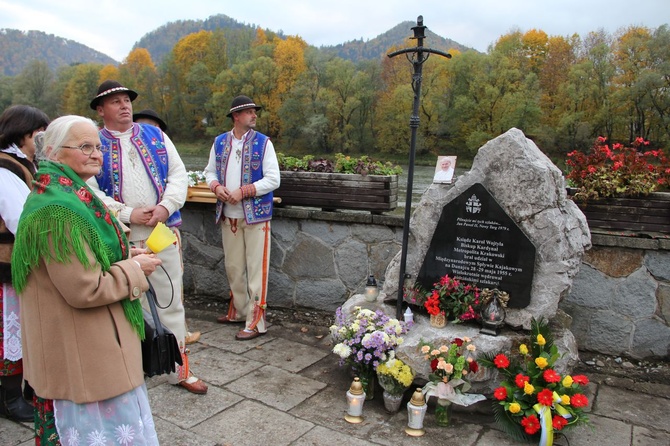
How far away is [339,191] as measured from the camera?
4645 mm

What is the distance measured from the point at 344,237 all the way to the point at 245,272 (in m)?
0.92

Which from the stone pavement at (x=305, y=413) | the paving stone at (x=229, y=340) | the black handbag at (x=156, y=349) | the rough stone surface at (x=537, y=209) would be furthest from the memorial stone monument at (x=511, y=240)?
the black handbag at (x=156, y=349)

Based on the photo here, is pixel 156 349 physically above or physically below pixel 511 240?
below

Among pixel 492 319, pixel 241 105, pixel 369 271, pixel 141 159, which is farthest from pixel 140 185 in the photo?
pixel 492 319

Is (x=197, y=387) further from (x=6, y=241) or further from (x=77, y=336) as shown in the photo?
(x=77, y=336)

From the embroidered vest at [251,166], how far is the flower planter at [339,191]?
480 millimetres

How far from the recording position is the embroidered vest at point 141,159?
3.35 m

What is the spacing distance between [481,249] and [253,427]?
1.77 meters

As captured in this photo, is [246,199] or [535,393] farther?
[246,199]

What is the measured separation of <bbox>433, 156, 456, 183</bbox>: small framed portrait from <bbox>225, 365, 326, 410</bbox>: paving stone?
5.25ft

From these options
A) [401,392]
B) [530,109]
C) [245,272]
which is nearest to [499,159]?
[401,392]

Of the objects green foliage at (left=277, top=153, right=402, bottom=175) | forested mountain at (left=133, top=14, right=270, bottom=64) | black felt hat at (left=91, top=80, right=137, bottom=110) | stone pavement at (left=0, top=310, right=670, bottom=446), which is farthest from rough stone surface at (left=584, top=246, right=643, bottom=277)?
forested mountain at (left=133, top=14, right=270, bottom=64)

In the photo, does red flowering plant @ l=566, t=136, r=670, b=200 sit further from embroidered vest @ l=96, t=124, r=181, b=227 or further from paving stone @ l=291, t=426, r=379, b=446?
embroidered vest @ l=96, t=124, r=181, b=227

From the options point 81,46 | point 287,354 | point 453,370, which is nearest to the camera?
point 453,370
